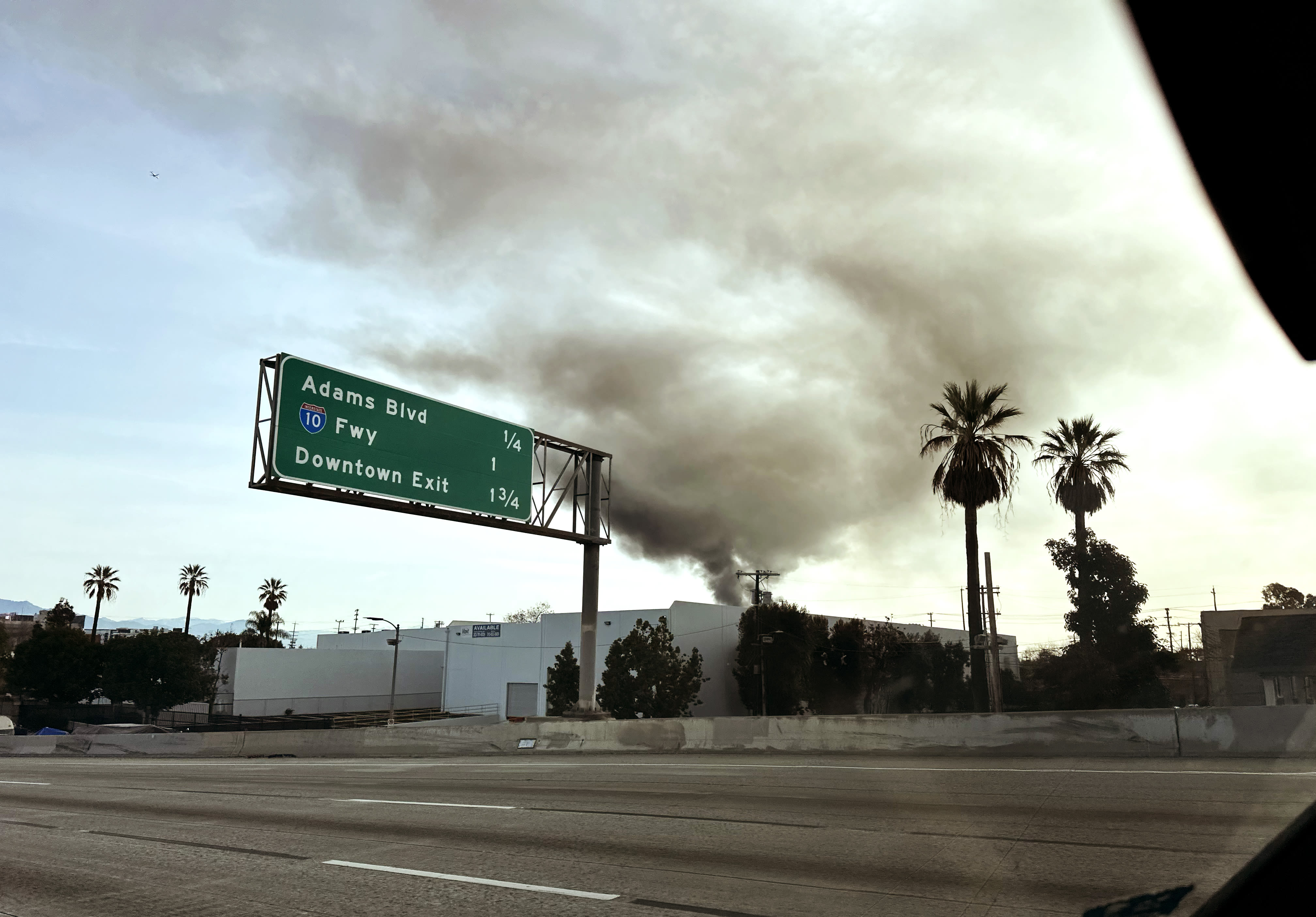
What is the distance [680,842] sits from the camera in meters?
9.64

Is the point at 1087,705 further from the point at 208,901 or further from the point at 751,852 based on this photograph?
the point at 208,901

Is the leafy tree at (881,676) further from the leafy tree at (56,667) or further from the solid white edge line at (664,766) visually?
the leafy tree at (56,667)

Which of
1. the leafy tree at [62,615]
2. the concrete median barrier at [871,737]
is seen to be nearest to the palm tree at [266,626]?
the leafy tree at [62,615]

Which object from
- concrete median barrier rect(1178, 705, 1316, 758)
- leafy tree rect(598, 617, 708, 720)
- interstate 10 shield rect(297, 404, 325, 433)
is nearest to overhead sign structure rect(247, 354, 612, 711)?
interstate 10 shield rect(297, 404, 325, 433)

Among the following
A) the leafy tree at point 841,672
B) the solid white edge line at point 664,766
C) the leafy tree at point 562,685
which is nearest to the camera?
the solid white edge line at point 664,766

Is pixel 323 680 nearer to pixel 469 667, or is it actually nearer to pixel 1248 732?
pixel 469 667

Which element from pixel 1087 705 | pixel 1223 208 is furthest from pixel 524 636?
pixel 1223 208

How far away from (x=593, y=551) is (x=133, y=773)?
1363 cm

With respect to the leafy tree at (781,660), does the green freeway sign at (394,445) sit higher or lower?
higher

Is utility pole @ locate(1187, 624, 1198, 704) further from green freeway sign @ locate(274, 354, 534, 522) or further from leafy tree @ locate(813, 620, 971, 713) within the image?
green freeway sign @ locate(274, 354, 534, 522)

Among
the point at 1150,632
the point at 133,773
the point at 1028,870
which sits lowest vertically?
the point at 133,773

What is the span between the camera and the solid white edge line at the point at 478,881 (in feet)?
24.5

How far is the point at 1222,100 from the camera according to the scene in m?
2.14

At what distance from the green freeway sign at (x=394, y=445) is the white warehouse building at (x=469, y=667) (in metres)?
40.1
